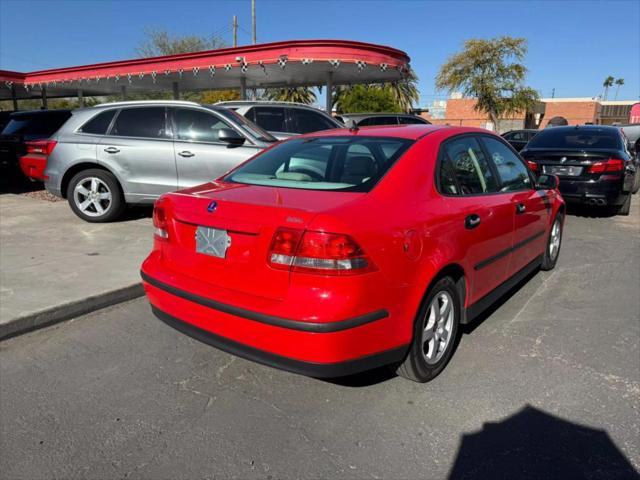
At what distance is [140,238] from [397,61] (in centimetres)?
878

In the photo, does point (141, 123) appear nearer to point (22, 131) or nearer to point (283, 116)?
point (283, 116)

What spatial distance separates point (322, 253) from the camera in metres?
2.41

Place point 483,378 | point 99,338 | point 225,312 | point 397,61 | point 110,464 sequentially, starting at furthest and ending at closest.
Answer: point 397,61
point 99,338
point 483,378
point 225,312
point 110,464

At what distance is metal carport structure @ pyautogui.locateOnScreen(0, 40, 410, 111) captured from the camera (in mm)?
11859

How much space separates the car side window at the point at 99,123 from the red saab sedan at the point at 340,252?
4.57 metres

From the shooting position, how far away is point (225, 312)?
2.69 meters

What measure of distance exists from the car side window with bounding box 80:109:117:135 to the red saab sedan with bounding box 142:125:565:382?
15.0 feet

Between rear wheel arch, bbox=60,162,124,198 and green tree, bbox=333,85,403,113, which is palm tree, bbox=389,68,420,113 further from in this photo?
rear wheel arch, bbox=60,162,124,198

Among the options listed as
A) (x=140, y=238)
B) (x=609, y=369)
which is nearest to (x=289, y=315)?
(x=609, y=369)

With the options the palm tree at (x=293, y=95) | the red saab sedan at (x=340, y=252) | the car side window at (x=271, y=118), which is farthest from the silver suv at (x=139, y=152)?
the palm tree at (x=293, y=95)

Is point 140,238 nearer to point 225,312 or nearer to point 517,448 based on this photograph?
point 225,312

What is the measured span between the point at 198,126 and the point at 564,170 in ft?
19.3

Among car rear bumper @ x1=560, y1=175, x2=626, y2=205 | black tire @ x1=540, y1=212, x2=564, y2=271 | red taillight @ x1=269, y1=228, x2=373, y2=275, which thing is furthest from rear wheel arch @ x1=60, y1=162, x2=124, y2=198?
car rear bumper @ x1=560, y1=175, x2=626, y2=205

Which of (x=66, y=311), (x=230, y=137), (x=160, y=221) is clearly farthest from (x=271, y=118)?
(x=160, y=221)
